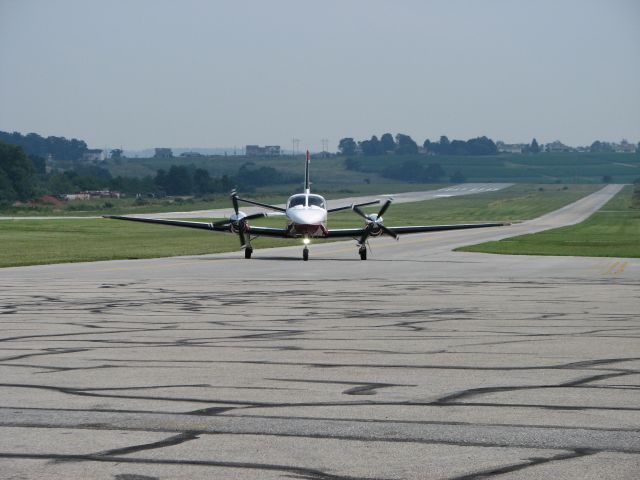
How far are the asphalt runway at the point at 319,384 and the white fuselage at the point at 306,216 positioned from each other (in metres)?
15.1

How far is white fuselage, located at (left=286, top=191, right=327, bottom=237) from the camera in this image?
43.0 metres

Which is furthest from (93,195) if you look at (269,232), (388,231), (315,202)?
(315,202)

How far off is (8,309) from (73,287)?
22.2 feet

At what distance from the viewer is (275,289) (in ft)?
95.6

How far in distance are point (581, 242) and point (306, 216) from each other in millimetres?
24270

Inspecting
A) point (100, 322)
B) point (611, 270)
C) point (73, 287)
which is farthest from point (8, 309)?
point (611, 270)

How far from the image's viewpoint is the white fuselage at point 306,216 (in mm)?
42969

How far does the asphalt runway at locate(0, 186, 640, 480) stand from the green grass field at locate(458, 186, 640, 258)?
940 inches

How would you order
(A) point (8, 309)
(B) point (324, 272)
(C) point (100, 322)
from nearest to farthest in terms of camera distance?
(C) point (100, 322) → (A) point (8, 309) → (B) point (324, 272)

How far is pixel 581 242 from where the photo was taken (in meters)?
61.4

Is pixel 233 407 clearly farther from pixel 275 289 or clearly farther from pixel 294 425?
pixel 275 289

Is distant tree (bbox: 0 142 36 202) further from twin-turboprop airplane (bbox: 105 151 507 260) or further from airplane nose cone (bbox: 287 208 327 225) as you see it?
airplane nose cone (bbox: 287 208 327 225)

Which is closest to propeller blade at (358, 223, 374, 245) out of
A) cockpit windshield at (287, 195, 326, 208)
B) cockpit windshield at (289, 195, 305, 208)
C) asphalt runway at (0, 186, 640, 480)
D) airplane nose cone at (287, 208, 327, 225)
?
cockpit windshield at (287, 195, 326, 208)

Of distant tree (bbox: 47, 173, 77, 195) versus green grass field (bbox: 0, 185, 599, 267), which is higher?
distant tree (bbox: 47, 173, 77, 195)
